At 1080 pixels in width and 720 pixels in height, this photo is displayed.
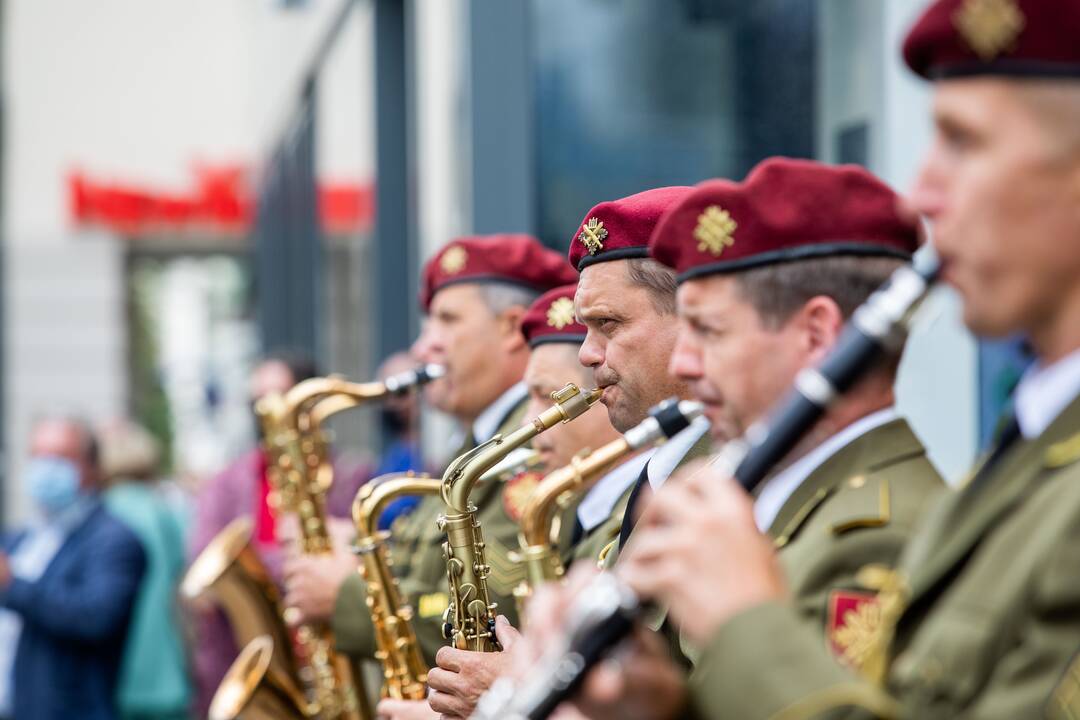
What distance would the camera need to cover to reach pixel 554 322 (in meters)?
3.97

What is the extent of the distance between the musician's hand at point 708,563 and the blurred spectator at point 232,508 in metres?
5.64

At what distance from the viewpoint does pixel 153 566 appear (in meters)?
7.82

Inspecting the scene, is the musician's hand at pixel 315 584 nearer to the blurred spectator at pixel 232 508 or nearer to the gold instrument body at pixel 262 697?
the gold instrument body at pixel 262 697

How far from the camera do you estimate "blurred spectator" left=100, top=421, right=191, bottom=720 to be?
743 cm

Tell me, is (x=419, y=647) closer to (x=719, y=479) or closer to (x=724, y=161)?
(x=724, y=161)

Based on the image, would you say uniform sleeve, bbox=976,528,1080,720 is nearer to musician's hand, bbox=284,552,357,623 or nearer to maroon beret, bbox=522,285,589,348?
maroon beret, bbox=522,285,589,348

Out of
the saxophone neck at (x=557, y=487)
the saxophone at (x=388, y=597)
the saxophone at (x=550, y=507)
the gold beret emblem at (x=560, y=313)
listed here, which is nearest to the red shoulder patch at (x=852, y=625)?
the saxophone at (x=550, y=507)

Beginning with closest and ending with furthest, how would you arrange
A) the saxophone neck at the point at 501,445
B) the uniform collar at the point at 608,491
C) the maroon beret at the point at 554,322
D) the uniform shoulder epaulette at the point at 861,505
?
the uniform shoulder epaulette at the point at 861,505
the saxophone neck at the point at 501,445
the uniform collar at the point at 608,491
the maroon beret at the point at 554,322

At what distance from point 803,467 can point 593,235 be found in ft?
3.80

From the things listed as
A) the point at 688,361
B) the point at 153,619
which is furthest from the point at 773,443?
the point at 153,619

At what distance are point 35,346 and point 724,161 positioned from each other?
64.0 ft

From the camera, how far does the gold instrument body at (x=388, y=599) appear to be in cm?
401

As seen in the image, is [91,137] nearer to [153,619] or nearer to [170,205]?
[170,205]

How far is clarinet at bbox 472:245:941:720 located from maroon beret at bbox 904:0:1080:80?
0.71ft
